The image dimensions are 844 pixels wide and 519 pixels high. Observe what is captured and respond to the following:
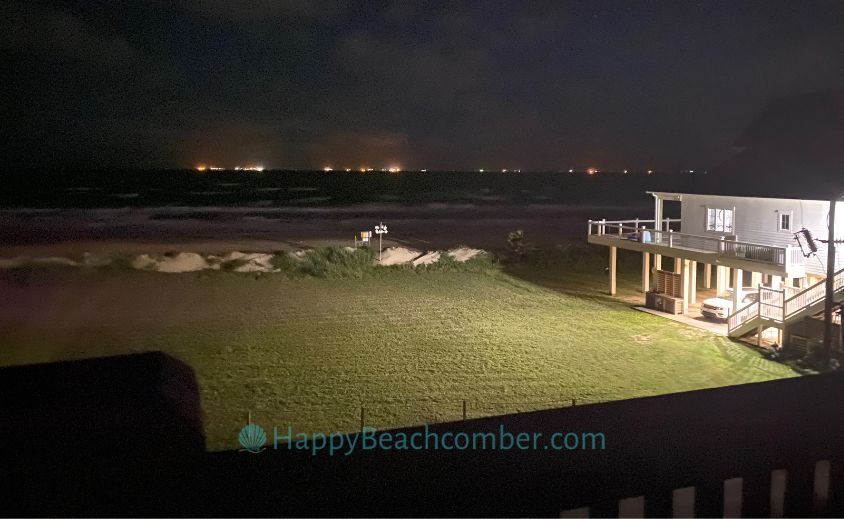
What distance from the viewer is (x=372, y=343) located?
17.1 meters

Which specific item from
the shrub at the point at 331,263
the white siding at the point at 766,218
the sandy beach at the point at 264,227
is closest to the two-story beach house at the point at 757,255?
the white siding at the point at 766,218

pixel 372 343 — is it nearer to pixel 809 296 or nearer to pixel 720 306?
pixel 720 306

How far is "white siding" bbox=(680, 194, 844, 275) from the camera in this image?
1681 cm

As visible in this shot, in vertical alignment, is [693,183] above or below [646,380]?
above

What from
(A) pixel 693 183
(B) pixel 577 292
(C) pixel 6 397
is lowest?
(B) pixel 577 292

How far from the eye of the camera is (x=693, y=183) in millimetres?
22203

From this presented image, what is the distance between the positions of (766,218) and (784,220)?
0.55 metres

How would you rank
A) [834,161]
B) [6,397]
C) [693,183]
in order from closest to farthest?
[6,397]
[834,161]
[693,183]

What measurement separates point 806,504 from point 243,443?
7.43m

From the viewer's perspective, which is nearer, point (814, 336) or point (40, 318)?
point (814, 336)

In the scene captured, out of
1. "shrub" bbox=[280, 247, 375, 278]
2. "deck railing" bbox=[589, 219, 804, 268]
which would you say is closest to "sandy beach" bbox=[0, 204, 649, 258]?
"shrub" bbox=[280, 247, 375, 278]

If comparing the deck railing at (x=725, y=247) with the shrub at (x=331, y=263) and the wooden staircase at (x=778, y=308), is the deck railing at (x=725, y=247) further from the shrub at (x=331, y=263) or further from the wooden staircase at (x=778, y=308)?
the shrub at (x=331, y=263)

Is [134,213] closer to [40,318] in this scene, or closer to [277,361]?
[40,318]

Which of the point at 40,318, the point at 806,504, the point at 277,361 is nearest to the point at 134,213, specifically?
the point at 40,318
